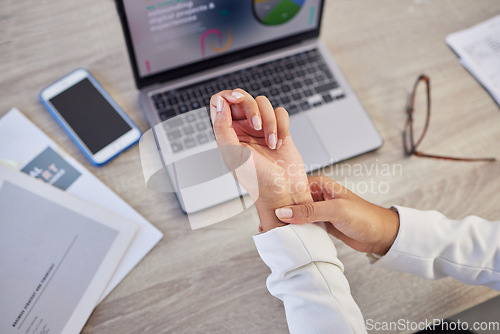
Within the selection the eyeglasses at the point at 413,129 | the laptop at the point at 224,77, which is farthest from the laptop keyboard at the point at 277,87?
the eyeglasses at the point at 413,129

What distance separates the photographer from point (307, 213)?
0.57m

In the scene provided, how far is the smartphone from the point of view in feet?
2.31

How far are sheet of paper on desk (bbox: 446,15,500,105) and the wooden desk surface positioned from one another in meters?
0.02

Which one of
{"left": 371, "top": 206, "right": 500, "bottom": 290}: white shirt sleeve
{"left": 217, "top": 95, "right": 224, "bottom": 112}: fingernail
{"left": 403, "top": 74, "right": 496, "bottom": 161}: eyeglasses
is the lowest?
{"left": 371, "top": 206, "right": 500, "bottom": 290}: white shirt sleeve

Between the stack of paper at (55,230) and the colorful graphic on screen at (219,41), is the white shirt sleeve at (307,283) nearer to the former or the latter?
the stack of paper at (55,230)

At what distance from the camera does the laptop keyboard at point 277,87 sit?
0.74 meters

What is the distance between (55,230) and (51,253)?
0.04 m

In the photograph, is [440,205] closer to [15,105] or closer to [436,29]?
[436,29]

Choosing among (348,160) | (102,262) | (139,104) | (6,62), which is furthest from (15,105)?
(348,160)

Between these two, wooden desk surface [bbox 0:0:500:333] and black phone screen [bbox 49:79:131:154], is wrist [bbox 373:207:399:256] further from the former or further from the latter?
black phone screen [bbox 49:79:131:154]

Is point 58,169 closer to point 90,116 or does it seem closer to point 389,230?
point 90,116

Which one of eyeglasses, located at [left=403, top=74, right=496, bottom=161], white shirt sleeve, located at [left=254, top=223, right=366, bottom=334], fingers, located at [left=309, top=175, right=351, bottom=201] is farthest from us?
eyeglasses, located at [left=403, top=74, right=496, bottom=161]

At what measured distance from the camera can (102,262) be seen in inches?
25.0

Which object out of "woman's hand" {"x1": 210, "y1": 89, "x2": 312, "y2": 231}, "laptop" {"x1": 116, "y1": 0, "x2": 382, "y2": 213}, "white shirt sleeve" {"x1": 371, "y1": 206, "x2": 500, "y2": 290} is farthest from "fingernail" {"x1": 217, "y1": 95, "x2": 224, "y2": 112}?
"white shirt sleeve" {"x1": 371, "y1": 206, "x2": 500, "y2": 290}
